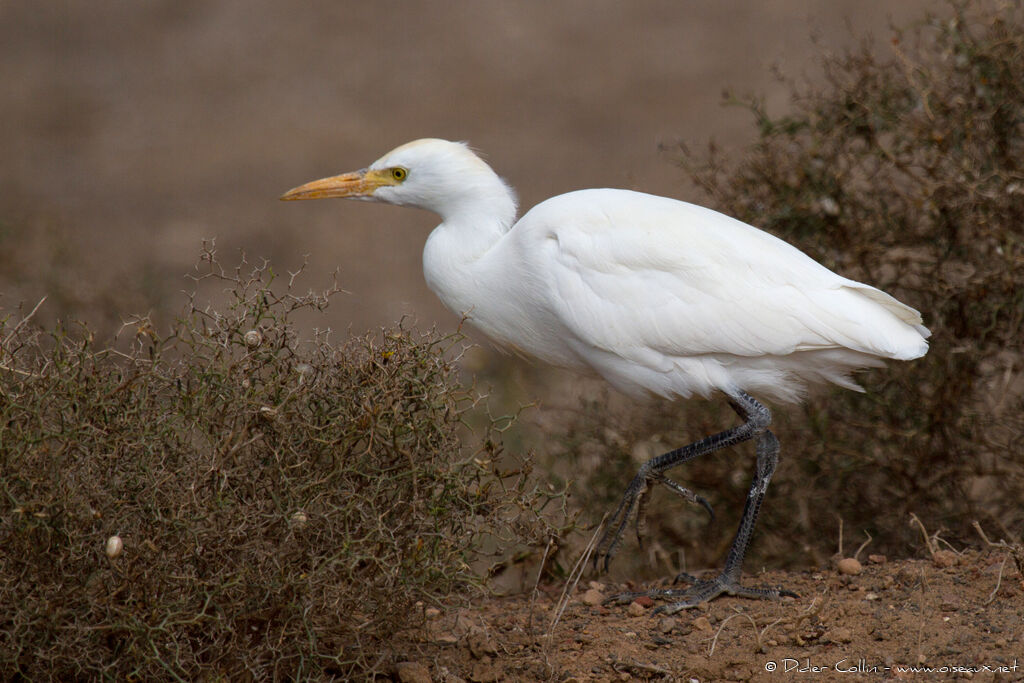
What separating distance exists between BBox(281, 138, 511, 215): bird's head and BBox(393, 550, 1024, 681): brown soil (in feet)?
5.51

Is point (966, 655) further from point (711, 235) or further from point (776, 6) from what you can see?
point (776, 6)

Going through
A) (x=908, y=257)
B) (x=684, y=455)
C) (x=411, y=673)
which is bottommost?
(x=411, y=673)

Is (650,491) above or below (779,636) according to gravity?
above

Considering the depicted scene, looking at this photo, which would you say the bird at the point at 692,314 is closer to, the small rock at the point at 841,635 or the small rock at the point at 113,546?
the small rock at the point at 841,635

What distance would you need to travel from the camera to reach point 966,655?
347 centimetres

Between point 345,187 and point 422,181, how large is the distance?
1.05 feet

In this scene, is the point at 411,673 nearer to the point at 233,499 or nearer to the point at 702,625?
the point at 233,499

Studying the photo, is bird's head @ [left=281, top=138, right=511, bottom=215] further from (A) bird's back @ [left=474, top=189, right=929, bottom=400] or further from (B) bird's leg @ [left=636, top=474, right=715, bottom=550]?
(B) bird's leg @ [left=636, top=474, right=715, bottom=550]

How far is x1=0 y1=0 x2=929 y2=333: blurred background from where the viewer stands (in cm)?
1304

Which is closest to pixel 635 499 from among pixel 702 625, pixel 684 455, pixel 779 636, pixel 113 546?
pixel 684 455

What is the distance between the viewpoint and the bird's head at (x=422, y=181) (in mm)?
4719

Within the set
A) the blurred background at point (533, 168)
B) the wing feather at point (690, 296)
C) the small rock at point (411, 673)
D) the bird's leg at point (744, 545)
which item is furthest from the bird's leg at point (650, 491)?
the small rock at point (411, 673)

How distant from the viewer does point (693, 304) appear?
4.26m

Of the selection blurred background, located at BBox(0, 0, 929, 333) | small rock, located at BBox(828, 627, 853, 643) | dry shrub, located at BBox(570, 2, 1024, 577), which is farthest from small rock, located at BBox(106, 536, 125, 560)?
blurred background, located at BBox(0, 0, 929, 333)
